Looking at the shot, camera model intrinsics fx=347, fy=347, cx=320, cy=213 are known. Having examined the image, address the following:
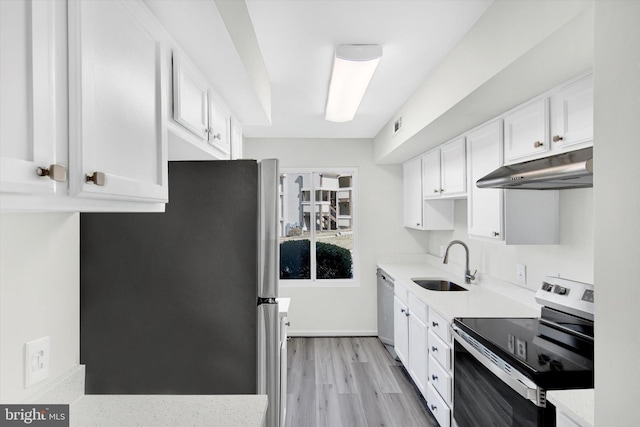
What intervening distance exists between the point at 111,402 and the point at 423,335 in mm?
2115

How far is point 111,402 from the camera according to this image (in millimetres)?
1099

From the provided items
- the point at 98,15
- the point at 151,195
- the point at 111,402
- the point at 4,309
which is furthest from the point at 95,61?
the point at 111,402

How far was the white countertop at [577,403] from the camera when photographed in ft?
3.38

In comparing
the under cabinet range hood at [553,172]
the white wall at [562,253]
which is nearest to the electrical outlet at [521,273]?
the white wall at [562,253]

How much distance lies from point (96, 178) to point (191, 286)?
0.85 meters

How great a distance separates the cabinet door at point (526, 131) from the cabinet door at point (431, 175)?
1.09m

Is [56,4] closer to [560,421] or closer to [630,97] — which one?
[630,97]

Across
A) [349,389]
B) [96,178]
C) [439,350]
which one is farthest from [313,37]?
[349,389]

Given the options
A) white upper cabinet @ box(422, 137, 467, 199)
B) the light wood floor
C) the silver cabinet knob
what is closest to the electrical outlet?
white upper cabinet @ box(422, 137, 467, 199)

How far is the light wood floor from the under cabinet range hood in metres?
1.86

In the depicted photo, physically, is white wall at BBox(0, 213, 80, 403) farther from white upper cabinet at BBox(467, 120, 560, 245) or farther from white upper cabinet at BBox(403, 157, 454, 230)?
white upper cabinet at BBox(403, 157, 454, 230)

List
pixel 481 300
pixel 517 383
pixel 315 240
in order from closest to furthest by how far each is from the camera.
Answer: pixel 517 383
pixel 481 300
pixel 315 240

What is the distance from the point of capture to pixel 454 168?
9.16 feet

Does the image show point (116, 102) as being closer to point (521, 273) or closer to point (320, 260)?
point (521, 273)
